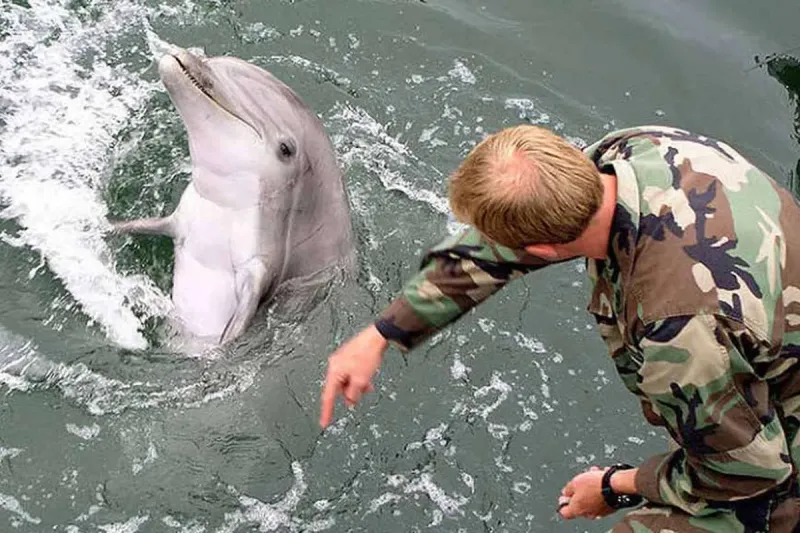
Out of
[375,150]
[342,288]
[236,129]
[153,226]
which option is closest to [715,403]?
[342,288]

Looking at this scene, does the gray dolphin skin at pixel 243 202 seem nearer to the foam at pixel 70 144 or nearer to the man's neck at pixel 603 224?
the foam at pixel 70 144

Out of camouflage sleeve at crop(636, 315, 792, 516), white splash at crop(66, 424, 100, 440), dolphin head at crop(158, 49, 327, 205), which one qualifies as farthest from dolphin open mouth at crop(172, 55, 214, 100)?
camouflage sleeve at crop(636, 315, 792, 516)

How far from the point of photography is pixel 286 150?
6414 millimetres

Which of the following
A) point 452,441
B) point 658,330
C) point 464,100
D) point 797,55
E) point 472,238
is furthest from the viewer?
point 797,55

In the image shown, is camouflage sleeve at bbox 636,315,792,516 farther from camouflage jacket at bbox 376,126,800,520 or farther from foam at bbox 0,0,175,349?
foam at bbox 0,0,175,349

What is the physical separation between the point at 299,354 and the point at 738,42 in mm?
5119

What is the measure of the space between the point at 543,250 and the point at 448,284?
65 cm

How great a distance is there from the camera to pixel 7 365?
6445 millimetres

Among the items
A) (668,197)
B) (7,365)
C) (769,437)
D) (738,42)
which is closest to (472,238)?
(668,197)

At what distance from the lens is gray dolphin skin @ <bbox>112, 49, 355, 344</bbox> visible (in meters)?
6.27

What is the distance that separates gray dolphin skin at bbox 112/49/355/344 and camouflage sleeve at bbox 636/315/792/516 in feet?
9.72

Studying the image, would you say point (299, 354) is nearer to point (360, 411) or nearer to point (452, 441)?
point (360, 411)

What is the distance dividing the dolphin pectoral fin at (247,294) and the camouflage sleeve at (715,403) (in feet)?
9.22

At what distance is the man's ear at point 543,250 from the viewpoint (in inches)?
141
